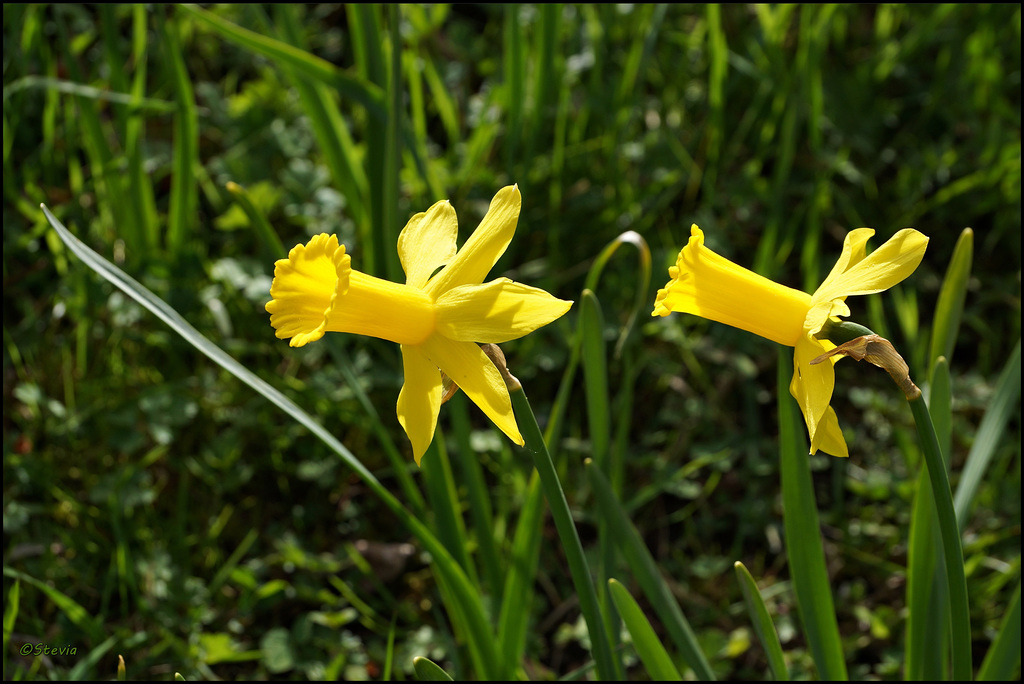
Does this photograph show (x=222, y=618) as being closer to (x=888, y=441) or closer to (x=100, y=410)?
(x=100, y=410)

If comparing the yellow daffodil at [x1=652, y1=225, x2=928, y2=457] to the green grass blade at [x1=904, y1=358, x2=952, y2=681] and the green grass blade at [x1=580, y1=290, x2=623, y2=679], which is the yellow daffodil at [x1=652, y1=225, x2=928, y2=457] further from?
the green grass blade at [x1=904, y1=358, x2=952, y2=681]

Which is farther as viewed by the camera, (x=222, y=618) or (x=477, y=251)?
(x=222, y=618)

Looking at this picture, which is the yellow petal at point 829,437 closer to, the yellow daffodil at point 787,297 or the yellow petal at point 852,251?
the yellow daffodil at point 787,297

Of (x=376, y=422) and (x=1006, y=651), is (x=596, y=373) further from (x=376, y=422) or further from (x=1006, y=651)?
(x=1006, y=651)

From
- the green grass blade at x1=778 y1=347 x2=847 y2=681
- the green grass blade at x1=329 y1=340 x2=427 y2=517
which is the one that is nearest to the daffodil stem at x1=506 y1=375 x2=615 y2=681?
the green grass blade at x1=778 y1=347 x2=847 y2=681

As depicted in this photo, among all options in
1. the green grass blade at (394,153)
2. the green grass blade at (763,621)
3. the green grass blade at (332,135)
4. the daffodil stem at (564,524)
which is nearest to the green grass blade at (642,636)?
the daffodil stem at (564,524)

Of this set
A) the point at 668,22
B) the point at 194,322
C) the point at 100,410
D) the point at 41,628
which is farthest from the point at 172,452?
the point at 668,22
